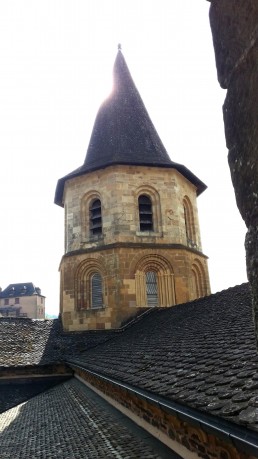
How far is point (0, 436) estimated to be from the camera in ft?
23.5

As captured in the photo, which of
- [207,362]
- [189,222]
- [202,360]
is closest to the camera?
[207,362]

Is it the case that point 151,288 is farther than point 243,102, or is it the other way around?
point 151,288

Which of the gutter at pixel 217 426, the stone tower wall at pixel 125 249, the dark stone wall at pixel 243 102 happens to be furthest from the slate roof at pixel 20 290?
the dark stone wall at pixel 243 102

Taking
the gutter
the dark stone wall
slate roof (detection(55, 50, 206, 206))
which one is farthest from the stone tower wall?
the dark stone wall

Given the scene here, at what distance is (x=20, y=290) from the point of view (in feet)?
210

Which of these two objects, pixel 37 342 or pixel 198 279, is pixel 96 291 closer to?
pixel 37 342

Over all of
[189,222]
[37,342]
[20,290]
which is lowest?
[37,342]

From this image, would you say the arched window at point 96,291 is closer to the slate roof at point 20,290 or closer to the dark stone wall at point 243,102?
the dark stone wall at point 243,102

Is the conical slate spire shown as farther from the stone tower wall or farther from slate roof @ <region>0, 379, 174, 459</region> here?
A: slate roof @ <region>0, 379, 174, 459</region>

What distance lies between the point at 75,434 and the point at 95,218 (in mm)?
11186

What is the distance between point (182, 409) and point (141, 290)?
11441mm

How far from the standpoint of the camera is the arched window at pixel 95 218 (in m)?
16.4

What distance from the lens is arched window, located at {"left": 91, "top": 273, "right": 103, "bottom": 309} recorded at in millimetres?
15609

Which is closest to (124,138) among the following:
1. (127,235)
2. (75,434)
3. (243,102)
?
(127,235)
